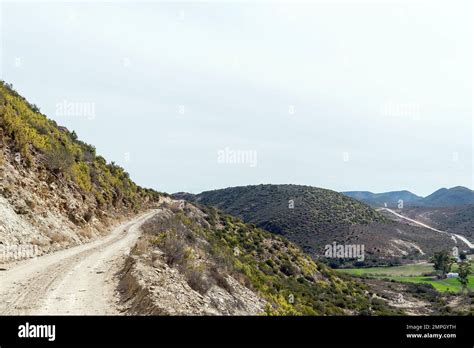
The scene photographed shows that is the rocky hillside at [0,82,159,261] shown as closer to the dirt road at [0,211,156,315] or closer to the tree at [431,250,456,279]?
the dirt road at [0,211,156,315]

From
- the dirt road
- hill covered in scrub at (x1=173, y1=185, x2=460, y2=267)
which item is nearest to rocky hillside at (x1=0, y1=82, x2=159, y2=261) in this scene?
the dirt road

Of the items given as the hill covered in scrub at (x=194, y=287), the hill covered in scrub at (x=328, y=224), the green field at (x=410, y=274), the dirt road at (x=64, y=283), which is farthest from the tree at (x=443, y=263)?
the dirt road at (x=64, y=283)

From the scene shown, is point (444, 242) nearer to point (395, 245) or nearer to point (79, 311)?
point (395, 245)

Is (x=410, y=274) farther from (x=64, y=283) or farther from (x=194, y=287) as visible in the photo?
(x=64, y=283)

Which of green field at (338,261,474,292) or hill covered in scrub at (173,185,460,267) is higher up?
hill covered in scrub at (173,185,460,267)

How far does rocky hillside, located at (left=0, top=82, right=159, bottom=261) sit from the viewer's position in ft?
57.1

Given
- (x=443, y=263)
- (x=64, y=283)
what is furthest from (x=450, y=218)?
(x=64, y=283)

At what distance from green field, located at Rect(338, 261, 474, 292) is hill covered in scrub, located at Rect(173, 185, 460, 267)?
5.29 metres

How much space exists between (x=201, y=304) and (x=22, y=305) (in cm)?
483

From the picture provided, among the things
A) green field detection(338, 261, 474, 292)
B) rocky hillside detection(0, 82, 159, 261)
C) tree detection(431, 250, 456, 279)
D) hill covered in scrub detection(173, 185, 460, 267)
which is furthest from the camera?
hill covered in scrub detection(173, 185, 460, 267)

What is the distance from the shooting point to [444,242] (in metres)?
112

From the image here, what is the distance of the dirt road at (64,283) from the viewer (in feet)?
32.1

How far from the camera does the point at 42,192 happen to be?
20.7 metres
